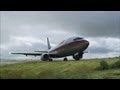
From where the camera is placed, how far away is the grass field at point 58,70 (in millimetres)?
9509

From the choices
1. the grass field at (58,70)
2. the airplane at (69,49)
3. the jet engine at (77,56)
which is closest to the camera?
the grass field at (58,70)

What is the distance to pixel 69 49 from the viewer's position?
1005 cm

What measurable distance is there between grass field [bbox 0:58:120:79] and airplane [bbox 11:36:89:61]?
17 cm

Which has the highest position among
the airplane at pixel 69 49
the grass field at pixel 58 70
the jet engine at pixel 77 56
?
the airplane at pixel 69 49

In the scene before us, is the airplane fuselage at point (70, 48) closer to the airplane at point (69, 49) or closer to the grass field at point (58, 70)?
the airplane at point (69, 49)

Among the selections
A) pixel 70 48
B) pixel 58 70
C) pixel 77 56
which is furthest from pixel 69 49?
pixel 58 70

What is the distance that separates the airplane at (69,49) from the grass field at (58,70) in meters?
0.17

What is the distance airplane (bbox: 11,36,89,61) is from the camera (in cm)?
980

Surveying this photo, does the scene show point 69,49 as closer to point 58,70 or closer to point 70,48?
point 70,48

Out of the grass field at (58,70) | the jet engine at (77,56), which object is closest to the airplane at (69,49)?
the jet engine at (77,56)

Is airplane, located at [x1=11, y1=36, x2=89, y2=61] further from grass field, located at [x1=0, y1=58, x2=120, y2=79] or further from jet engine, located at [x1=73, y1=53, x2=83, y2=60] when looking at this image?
grass field, located at [x1=0, y1=58, x2=120, y2=79]
